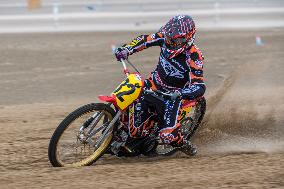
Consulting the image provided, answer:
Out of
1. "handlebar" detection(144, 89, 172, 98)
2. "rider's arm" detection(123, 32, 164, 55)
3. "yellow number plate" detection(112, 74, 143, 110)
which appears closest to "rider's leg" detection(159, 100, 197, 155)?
"handlebar" detection(144, 89, 172, 98)

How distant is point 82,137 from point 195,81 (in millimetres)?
1443

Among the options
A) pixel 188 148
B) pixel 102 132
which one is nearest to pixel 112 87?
pixel 188 148

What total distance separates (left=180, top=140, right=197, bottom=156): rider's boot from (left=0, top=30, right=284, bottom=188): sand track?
154 mm

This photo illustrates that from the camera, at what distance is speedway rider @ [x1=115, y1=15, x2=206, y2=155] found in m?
6.28

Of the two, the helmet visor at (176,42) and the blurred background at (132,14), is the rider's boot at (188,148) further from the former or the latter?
the blurred background at (132,14)

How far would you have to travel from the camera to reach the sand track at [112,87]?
17.6ft

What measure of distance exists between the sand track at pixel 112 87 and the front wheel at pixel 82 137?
0.22 meters

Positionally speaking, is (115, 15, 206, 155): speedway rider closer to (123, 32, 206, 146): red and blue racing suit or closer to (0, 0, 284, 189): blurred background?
(123, 32, 206, 146): red and blue racing suit

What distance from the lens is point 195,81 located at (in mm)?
6301

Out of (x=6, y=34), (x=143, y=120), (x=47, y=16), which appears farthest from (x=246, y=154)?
(x=47, y=16)

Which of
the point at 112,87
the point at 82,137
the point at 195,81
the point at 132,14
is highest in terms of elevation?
the point at 132,14

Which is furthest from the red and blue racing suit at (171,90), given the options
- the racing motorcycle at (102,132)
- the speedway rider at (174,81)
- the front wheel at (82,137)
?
the front wheel at (82,137)

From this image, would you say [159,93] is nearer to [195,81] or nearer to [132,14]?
[195,81]

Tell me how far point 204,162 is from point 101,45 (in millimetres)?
10515
